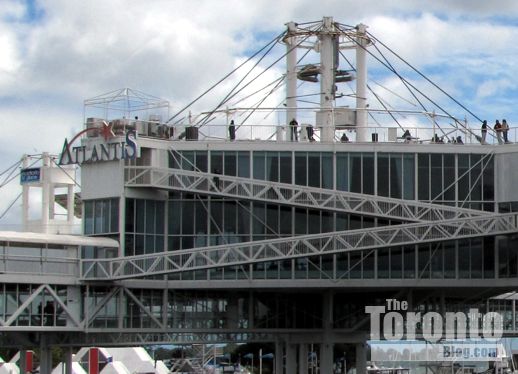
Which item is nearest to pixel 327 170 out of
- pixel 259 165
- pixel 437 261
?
pixel 259 165

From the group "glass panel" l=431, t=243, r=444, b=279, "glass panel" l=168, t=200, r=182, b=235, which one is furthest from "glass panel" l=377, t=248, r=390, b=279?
"glass panel" l=168, t=200, r=182, b=235

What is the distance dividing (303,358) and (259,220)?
13.0m

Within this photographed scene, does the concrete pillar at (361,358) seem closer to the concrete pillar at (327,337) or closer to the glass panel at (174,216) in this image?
the concrete pillar at (327,337)

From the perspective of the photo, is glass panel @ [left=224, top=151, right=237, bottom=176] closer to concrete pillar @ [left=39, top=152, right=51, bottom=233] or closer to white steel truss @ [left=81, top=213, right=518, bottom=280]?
white steel truss @ [left=81, top=213, right=518, bottom=280]

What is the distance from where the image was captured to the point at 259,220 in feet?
275

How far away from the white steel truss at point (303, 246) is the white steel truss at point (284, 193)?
2371 millimetres

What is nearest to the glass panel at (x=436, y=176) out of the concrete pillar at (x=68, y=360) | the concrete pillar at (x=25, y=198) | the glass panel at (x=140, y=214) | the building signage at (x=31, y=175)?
the glass panel at (x=140, y=214)

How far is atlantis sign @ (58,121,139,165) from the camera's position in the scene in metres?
81.0

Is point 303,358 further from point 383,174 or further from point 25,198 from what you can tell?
point 25,198

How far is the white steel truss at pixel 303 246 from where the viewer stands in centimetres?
7769

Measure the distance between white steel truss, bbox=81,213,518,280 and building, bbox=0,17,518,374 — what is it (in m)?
0.14

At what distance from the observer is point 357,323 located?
3460 inches

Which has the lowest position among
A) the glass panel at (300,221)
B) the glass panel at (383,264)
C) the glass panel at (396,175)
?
the glass panel at (383,264)

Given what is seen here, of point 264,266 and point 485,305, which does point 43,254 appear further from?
point 485,305
